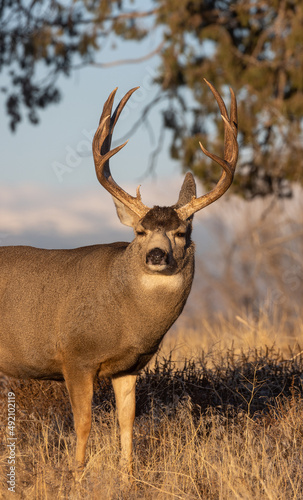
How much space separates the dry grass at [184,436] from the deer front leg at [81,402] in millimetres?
144

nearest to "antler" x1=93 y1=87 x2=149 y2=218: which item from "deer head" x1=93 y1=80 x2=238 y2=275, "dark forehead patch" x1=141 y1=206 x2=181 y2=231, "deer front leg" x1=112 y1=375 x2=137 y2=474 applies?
"deer head" x1=93 y1=80 x2=238 y2=275

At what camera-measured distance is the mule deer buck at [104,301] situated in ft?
17.3

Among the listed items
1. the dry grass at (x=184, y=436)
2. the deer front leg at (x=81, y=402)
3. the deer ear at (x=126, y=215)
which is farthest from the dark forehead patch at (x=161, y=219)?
the dry grass at (x=184, y=436)

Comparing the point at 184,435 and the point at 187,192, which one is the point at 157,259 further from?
the point at 184,435

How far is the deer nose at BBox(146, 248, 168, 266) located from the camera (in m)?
5.07

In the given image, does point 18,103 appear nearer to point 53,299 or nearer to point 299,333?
point 299,333

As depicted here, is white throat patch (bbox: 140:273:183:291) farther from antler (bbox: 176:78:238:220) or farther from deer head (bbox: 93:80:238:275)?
antler (bbox: 176:78:238:220)

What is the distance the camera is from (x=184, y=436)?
6.11 metres

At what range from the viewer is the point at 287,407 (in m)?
6.31

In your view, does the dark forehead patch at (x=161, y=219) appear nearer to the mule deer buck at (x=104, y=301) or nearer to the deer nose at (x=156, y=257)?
the mule deer buck at (x=104, y=301)

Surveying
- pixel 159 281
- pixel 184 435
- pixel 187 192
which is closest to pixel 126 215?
pixel 187 192

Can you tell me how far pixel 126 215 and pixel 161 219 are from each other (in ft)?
1.54

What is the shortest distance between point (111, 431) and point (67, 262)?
56.6 inches

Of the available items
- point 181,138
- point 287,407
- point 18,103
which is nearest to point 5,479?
point 287,407
